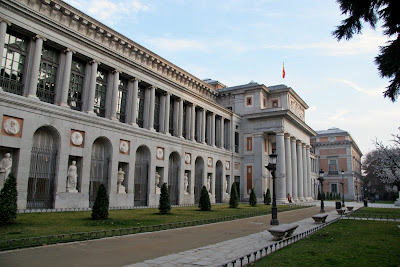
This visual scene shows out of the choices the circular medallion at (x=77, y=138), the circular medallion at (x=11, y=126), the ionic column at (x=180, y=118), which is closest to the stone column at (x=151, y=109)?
the ionic column at (x=180, y=118)

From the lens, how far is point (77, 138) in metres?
24.6

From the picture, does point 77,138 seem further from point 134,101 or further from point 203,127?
point 203,127

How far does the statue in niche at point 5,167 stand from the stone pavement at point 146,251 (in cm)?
1170

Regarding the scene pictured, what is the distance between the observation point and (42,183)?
2223cm

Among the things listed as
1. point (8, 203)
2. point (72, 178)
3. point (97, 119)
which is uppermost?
point (97, 119)

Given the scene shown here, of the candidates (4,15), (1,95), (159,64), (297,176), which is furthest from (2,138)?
(297,176)

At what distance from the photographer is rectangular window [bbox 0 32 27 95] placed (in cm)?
2159

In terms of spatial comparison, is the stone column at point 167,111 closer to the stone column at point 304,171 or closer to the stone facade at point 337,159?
the stone column at point 304,171

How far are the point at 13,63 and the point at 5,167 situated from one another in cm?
759

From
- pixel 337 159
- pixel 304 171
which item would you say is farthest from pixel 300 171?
pixel 337 159

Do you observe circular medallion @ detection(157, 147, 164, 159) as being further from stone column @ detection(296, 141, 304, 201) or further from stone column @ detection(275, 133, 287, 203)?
stone column @ detection(296, 141, 304, 201)

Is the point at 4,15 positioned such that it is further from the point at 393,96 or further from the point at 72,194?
the point at 393,96

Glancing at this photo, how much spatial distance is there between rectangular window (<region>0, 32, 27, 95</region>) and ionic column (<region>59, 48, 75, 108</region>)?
2.87m

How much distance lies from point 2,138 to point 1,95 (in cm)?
270
